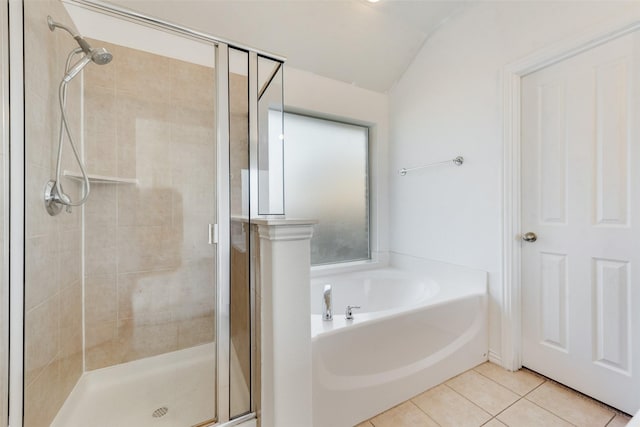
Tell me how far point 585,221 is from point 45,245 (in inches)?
107

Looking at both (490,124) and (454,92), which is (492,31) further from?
(490,124)

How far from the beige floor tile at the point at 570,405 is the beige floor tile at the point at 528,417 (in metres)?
0.05

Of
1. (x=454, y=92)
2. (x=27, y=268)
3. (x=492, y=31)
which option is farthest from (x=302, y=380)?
(x=492, y=31)

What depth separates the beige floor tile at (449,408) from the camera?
133 centimetres

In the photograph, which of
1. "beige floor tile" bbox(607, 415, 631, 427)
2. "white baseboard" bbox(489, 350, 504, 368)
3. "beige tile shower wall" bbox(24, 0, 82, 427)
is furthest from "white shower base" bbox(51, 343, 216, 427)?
"beige floor tile" bbox(607, 415, 631, 427)

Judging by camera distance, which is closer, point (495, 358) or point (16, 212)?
point (16, 212)

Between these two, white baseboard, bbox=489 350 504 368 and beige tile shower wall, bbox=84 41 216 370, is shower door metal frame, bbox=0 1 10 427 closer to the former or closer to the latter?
beige tile shower wall, bbox=84 41 216 370

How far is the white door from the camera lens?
1336mm

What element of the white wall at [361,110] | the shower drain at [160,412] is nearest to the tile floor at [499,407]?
the shower drain at [160,412]

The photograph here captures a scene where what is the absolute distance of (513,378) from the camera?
1.66 meters

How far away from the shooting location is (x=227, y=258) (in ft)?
3.92

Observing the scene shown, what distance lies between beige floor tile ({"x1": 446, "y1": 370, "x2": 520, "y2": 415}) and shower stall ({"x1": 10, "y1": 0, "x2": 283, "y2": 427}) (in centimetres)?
122

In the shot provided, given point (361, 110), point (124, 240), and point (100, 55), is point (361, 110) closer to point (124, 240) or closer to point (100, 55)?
point (100, 55)

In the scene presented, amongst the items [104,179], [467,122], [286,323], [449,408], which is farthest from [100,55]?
[449,408]
